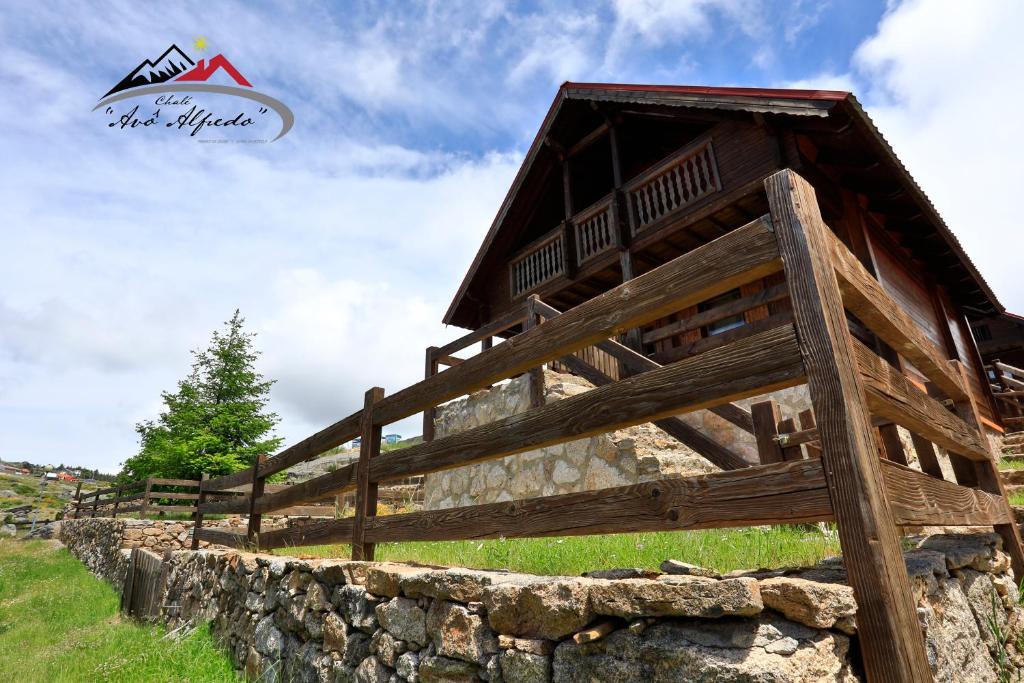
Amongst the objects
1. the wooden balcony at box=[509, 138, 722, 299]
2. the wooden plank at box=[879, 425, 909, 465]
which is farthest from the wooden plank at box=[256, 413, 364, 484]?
the wooden balcony at box=[509, 138, 722, 299]

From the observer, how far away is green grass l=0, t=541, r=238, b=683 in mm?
4246

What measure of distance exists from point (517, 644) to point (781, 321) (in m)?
6.00

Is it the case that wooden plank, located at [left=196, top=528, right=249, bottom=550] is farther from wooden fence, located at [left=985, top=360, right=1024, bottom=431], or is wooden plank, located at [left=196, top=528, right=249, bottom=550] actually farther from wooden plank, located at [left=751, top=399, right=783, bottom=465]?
wooden fence, located at [left=985, top=360, right=1024, bottom=431]

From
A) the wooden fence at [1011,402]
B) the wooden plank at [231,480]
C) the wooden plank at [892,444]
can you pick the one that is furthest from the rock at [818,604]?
the wooden fence at [1011,402]

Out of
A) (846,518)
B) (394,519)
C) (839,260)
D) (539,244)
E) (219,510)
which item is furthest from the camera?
(539,244)

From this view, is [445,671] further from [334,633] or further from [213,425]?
[213,425]

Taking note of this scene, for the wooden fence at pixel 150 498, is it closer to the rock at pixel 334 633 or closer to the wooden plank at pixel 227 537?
the wooden plank at pixel 227 537

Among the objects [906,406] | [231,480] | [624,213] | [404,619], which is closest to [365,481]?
[404,619]

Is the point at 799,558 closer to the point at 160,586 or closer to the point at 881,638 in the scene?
the point at 881,638

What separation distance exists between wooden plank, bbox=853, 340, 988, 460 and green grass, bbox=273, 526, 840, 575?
0.85 meters

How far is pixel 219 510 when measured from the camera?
6.21 m

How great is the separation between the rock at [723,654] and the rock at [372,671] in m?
1.37

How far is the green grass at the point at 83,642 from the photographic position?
4.25 metres

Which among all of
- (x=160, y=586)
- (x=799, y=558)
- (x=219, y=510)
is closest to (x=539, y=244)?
(x=219, y=510)
